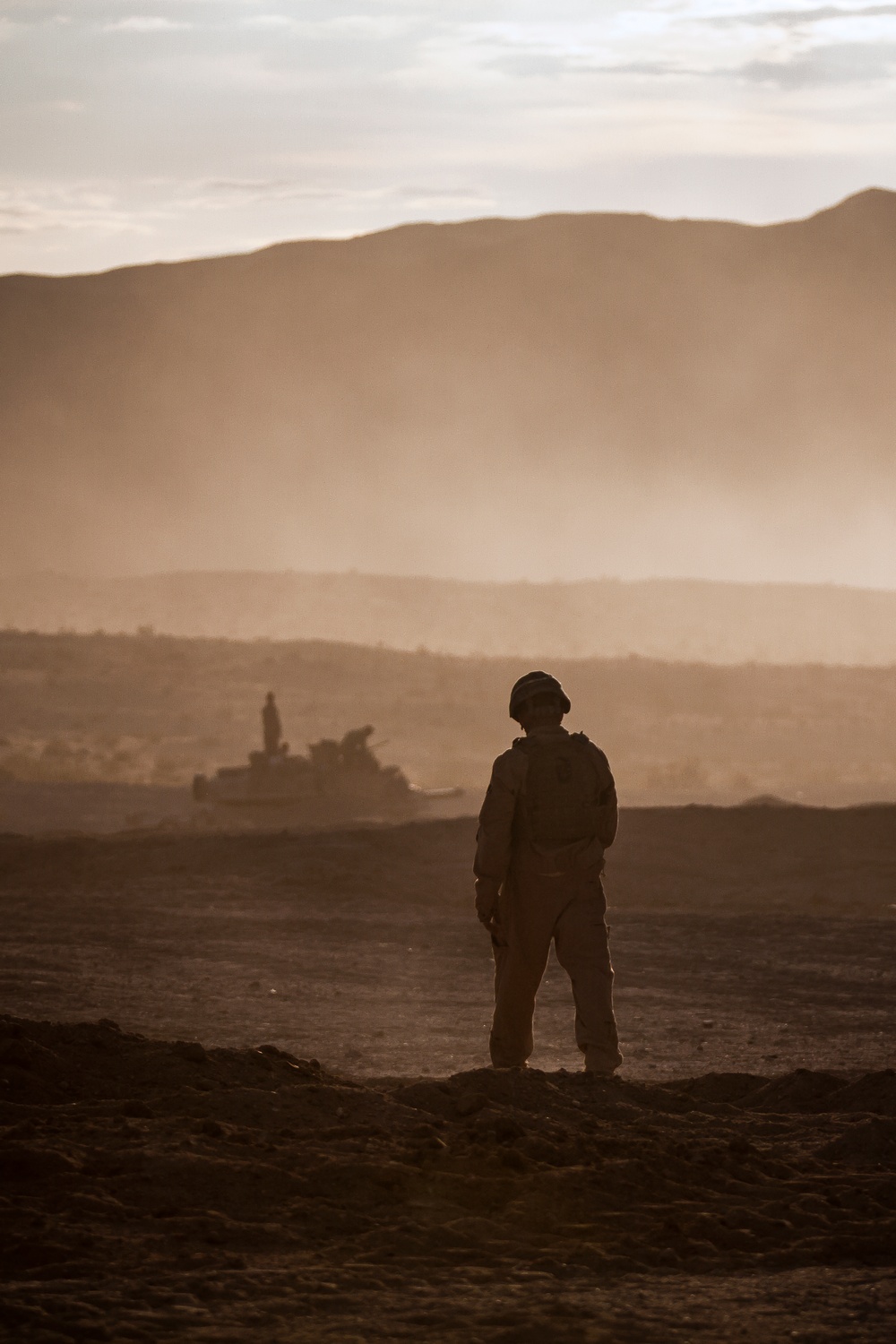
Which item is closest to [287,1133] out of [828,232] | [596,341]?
[596,341]

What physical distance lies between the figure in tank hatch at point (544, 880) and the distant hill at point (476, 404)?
68922 millimetres

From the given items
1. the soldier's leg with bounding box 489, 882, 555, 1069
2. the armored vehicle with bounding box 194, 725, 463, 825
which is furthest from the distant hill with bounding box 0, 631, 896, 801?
the soldier's leg with bounding box 489, 882, 555, 1069

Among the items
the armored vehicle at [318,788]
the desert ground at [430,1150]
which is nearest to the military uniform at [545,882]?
the desert ground at [430,1150]

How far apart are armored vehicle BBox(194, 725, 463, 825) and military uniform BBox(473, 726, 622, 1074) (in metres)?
14.8

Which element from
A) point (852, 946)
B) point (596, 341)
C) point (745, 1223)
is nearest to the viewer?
point (745, 1223)

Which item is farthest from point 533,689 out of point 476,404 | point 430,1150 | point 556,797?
point 476,404

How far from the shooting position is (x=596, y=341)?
97.1 metres

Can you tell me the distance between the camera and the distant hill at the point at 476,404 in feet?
268

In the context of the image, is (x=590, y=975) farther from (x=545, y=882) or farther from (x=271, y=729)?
(x=271, y=729)

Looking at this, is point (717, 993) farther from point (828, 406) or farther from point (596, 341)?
point (596, 341)

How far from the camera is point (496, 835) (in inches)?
318

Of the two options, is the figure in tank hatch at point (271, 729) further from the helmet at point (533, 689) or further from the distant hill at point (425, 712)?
the helmet at point (533, 689)

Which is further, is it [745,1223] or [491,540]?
[491,540]

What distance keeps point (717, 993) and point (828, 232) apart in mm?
95176
